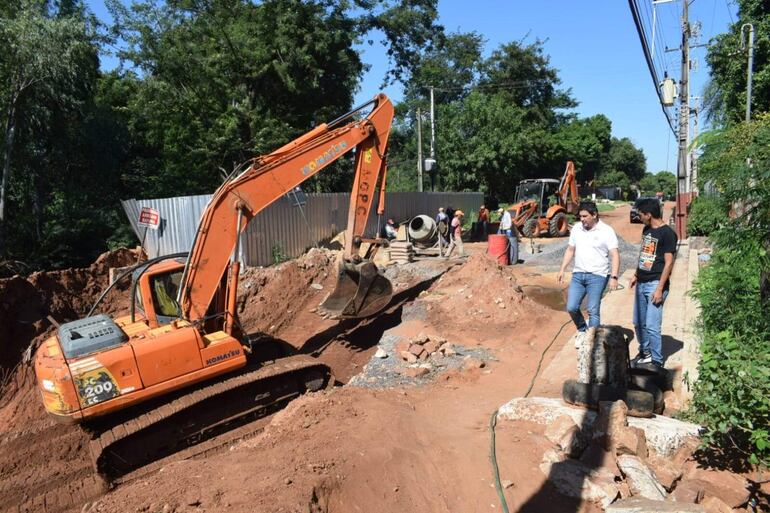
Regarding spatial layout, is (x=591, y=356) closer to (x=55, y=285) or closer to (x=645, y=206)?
(x=645, y=206)

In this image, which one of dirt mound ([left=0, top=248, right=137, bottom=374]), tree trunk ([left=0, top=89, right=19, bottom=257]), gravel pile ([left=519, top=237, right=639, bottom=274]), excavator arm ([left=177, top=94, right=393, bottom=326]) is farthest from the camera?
tree trunk ([left=0, top=89, right=19, bottom=257])

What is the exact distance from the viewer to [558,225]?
72.4 ft

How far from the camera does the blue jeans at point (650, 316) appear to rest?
5371mm

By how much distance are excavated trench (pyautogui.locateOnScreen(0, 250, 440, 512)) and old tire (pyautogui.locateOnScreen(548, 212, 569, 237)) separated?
36.9 ft

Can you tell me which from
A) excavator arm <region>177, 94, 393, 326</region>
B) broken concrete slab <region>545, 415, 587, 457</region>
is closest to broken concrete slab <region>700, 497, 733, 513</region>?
broken concrete slab <region>545, 415, 587, 457</region>

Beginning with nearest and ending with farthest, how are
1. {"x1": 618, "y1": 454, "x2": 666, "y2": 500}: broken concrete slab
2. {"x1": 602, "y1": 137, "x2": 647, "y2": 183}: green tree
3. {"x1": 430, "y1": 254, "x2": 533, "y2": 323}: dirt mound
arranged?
1. {"x1": 618, "y1": 454, "x2": 666, "y2": 500}: broken concrete slab
2. {"x1": 430, "y1": 254, "x2": 533, "y2": 323}: dirt mound
3. {"x1": 602, "y1": 137, "x2": 647, "y2": 183}: green tree

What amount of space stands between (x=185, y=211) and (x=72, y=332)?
896 cm

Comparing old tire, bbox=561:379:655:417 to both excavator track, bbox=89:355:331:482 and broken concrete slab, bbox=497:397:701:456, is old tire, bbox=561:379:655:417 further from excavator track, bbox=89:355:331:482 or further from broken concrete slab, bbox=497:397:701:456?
excavator track, bbox=89:355:331:482

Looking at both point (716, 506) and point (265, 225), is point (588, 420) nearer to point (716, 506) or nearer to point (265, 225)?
point (716, 506)

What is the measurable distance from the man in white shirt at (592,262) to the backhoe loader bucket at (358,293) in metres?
3.20

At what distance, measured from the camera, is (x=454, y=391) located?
6.48m

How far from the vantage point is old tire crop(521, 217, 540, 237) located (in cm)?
2114

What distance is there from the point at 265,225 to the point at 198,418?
820cm

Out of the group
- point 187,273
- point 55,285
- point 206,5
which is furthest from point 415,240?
point 206,5
